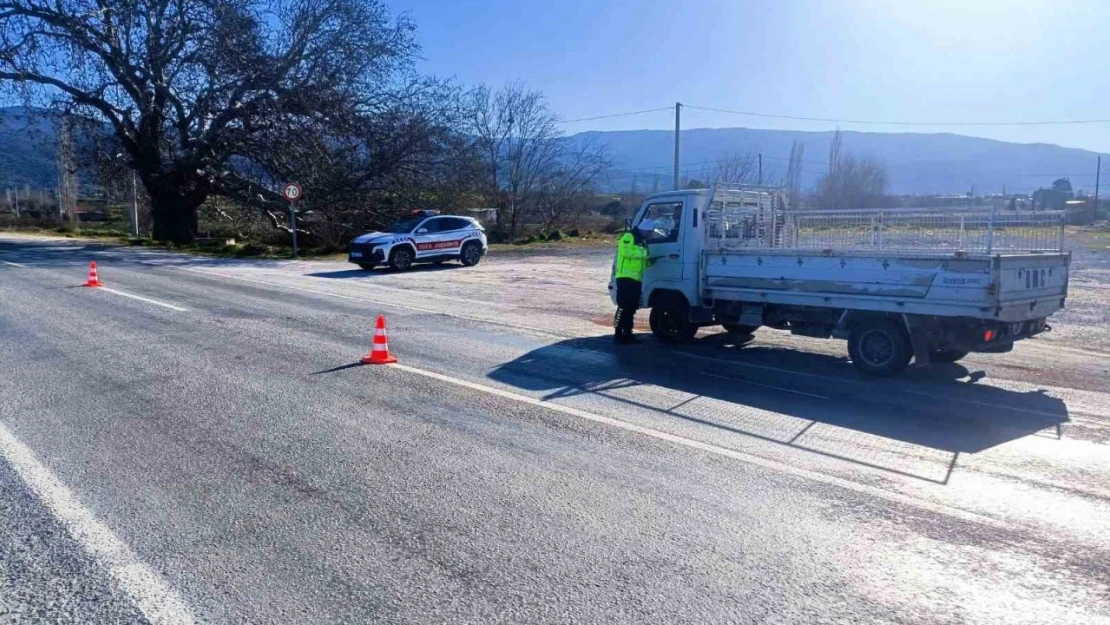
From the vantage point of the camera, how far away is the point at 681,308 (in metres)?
12.0

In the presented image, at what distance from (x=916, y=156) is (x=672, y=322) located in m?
151

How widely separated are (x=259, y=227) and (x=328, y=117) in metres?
8.10

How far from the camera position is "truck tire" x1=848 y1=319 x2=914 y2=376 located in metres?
9.48

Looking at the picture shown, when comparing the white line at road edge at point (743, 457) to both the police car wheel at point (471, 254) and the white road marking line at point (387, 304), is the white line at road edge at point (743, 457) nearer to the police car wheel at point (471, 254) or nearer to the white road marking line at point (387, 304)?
the white road marking line at point (387, 304)

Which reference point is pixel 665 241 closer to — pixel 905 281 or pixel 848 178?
pixel 905 281

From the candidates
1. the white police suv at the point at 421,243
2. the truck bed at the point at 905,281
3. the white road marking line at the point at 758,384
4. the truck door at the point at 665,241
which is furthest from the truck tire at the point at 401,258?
the white road marking line at the point at 758,384

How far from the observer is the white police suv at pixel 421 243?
83.8ft

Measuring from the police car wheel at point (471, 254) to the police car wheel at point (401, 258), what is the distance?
2046 mm

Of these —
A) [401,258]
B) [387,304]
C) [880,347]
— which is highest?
[401,258]

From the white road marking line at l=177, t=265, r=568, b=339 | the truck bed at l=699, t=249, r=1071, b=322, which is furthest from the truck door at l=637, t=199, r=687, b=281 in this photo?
the white road marking line at l=177, t=265, r=568, b=339

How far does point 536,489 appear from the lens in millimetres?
5508

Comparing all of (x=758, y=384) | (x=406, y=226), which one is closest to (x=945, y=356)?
(x=758, y=384)

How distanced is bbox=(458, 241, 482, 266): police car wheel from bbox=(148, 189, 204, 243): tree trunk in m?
19.0

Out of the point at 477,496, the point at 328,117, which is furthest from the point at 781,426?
the point at 328,117
